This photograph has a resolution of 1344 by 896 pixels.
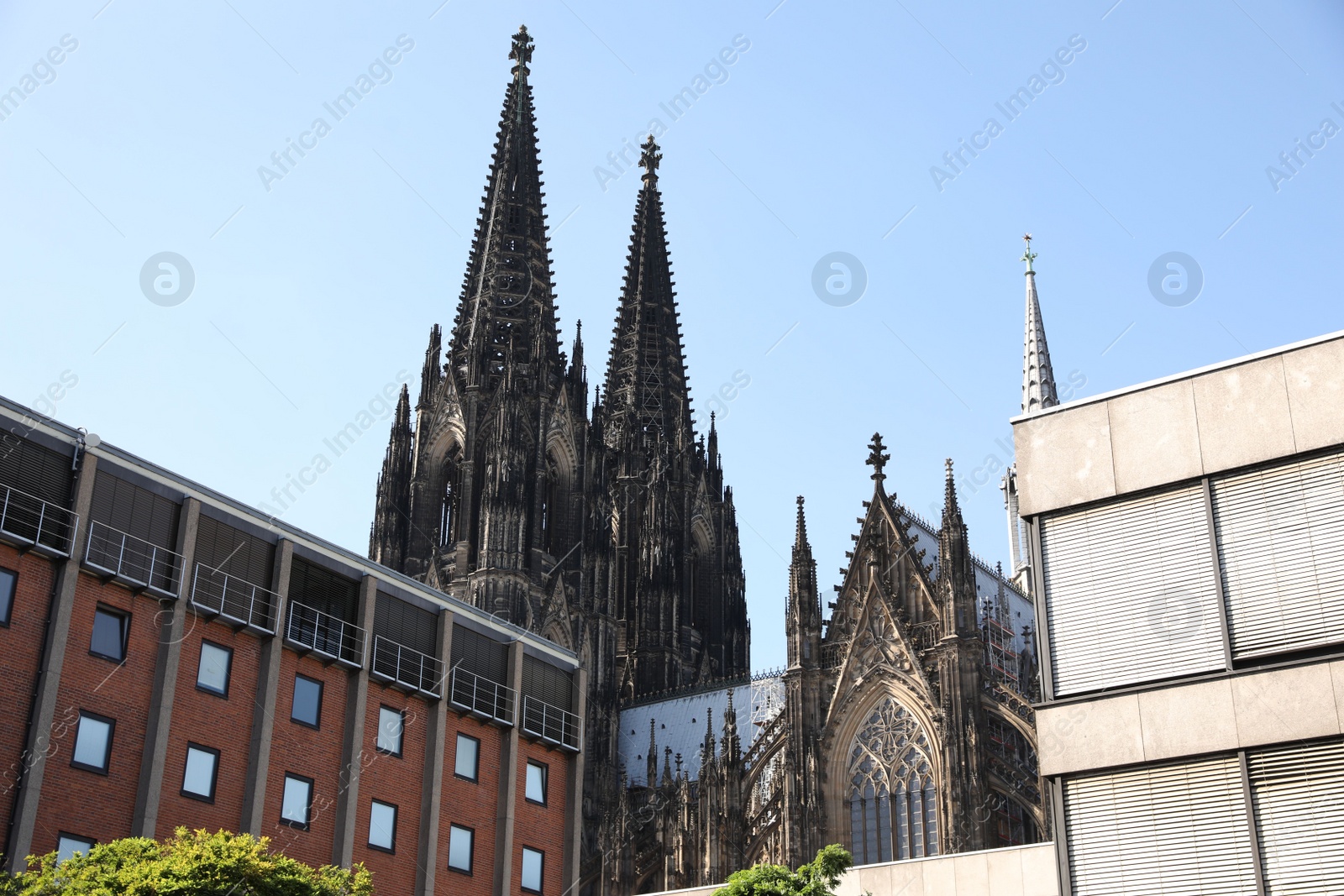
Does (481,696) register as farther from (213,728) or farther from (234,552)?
(213,728)

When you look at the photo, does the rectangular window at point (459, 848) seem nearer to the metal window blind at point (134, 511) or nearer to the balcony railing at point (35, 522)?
the metal window blind at point (134, 511)

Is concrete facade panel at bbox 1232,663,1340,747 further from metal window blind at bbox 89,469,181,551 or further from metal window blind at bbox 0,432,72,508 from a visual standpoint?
Result: metal window blind at bbox 0,432,72,508

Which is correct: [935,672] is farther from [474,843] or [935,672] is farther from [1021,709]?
[474,843]

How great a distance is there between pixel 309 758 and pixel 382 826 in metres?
2.12

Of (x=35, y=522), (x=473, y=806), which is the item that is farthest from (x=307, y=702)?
(x=35, y=522)

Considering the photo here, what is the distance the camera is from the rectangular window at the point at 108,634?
26.9 m

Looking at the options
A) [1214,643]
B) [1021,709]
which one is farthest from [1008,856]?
[1021,709]

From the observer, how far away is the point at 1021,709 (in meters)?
45.3

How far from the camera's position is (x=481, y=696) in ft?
111

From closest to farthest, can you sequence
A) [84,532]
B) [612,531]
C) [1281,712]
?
[1281,712], [84,532], [612,531]

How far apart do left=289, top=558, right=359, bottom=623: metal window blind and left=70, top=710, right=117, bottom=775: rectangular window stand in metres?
5.09

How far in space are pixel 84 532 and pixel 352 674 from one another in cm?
640

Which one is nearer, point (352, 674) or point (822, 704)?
point (352, 674)

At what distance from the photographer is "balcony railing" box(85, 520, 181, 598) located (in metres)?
27.3
